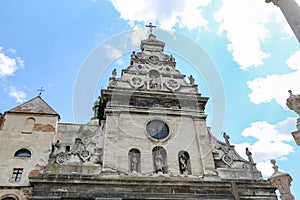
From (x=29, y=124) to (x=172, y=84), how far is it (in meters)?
8.42

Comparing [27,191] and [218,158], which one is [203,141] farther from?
[27,191]

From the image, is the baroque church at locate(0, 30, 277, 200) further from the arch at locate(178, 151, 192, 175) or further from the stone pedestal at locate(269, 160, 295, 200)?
the stone pedestal at locate(269, 160, 295, 200)

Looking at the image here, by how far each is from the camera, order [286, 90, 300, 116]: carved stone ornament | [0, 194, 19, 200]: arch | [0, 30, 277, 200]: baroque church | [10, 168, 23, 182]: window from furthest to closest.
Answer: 1. [10, 168, 23, 182]: window
2. [0, 194, 19, 200]: arch
3. [0, 30, 277, 200]: baroque church
4. [286, 90, 300, 116]: carved stone ornament

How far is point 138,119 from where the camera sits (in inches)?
549

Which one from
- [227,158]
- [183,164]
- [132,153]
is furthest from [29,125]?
[227,158]

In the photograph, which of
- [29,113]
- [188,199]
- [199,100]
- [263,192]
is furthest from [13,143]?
[263,192]

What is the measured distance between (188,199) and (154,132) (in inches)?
152

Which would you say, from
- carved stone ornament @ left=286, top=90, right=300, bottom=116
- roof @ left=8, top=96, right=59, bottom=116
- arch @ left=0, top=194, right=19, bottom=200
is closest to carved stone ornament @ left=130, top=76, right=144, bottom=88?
roof @ left=8, top=96, right=59, bottom=116

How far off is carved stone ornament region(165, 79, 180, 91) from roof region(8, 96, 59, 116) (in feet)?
22.2

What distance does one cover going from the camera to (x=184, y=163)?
1291cm

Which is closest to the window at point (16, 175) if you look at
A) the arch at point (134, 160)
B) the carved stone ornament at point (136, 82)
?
the arch at point (134, 160)

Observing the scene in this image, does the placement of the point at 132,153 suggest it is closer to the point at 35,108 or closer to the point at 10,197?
the point at 10,197

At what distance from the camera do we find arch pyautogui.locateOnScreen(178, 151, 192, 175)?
1266 cm

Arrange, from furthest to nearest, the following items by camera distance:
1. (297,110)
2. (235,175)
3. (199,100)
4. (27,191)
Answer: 1. (199,100)
2. (235,175)
3. (27,191)
4. (297,110)
